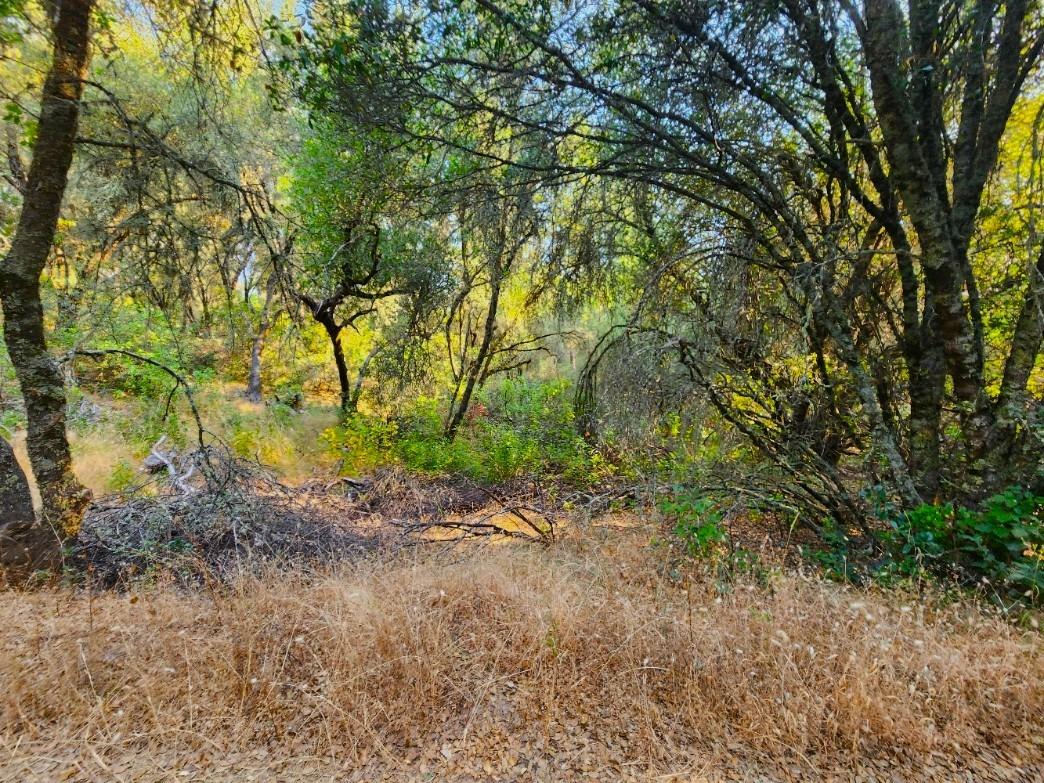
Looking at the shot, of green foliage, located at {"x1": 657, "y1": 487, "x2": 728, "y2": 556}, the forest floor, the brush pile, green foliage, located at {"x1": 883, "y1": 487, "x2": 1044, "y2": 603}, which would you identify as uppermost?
green foliage, located at {"x1": 883, "y1": 487, "x2": 1044, "y2": 603}

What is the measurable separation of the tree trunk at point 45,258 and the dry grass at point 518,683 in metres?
1.26

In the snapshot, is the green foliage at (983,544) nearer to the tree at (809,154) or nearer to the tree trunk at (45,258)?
the tree at (809,154)

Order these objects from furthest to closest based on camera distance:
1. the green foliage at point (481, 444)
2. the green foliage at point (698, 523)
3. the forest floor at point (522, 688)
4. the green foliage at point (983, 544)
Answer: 1. the green foliage at point (481, 444)
2. the green foliage at point (698, 523)
3. the green foliage at point (983, 544)
4. the forest floor at point (522, 688)

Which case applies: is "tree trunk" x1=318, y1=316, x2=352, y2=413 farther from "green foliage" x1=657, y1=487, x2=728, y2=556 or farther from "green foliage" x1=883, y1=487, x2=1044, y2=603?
"green foliage" x1=883, y1=487, x2=1044, y2=603

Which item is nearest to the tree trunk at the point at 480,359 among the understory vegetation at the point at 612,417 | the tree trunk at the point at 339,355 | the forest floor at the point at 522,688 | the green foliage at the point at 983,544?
the tree trunk at the point at 339,355

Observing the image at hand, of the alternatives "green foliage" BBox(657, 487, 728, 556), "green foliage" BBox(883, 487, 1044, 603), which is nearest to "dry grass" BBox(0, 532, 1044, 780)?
"green foliage" BBox(883, 487, 1044, 603)

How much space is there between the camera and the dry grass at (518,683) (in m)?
1.68

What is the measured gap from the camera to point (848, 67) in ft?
12.6

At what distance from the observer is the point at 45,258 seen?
3211 millimetres

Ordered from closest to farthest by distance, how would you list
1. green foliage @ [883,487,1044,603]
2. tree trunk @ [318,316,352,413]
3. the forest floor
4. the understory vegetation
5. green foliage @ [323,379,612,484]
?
the forest floor
the understory vegetation
green foliage @ [883,487,1044,603]
green foliage @ [323,379,612,484]
tree trunk @ [318,316,352,413]

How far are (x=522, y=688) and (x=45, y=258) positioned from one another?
464 centimetres

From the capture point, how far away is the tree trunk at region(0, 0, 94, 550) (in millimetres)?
3014

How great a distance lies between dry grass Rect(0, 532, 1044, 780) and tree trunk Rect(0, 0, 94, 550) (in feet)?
4.12

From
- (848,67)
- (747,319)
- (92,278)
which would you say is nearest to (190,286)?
(92,278)
